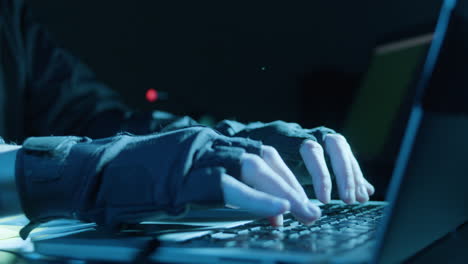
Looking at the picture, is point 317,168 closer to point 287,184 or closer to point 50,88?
point 287,184

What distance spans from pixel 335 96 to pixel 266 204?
1.35m

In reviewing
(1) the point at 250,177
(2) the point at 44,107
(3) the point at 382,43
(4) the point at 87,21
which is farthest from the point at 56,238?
(4) the point at 87,21

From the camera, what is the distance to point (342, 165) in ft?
2.32

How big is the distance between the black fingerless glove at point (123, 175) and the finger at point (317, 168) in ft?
0.60

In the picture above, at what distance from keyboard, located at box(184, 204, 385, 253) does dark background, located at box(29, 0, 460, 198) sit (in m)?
0.90

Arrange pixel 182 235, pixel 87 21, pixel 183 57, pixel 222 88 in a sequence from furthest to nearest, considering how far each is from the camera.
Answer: pixel 87 21, pixel 183 57, pixel 222 88, pixel 182 235

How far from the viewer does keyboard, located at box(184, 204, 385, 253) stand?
42 centimetres

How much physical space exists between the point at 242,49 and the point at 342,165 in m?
1.06

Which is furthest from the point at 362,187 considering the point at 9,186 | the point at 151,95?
the point at 151,95

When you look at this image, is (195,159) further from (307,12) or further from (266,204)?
(307,12)

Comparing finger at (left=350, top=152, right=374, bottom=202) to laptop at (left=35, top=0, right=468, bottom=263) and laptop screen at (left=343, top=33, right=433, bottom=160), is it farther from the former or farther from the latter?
laptop screen at (left=343, top=33, right=433, bottom=160)

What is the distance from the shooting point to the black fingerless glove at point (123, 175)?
1.59ft

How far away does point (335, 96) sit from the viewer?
1758 millimetres

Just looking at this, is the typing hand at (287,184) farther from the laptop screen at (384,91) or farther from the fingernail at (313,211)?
the laptop screen at (384,91)
